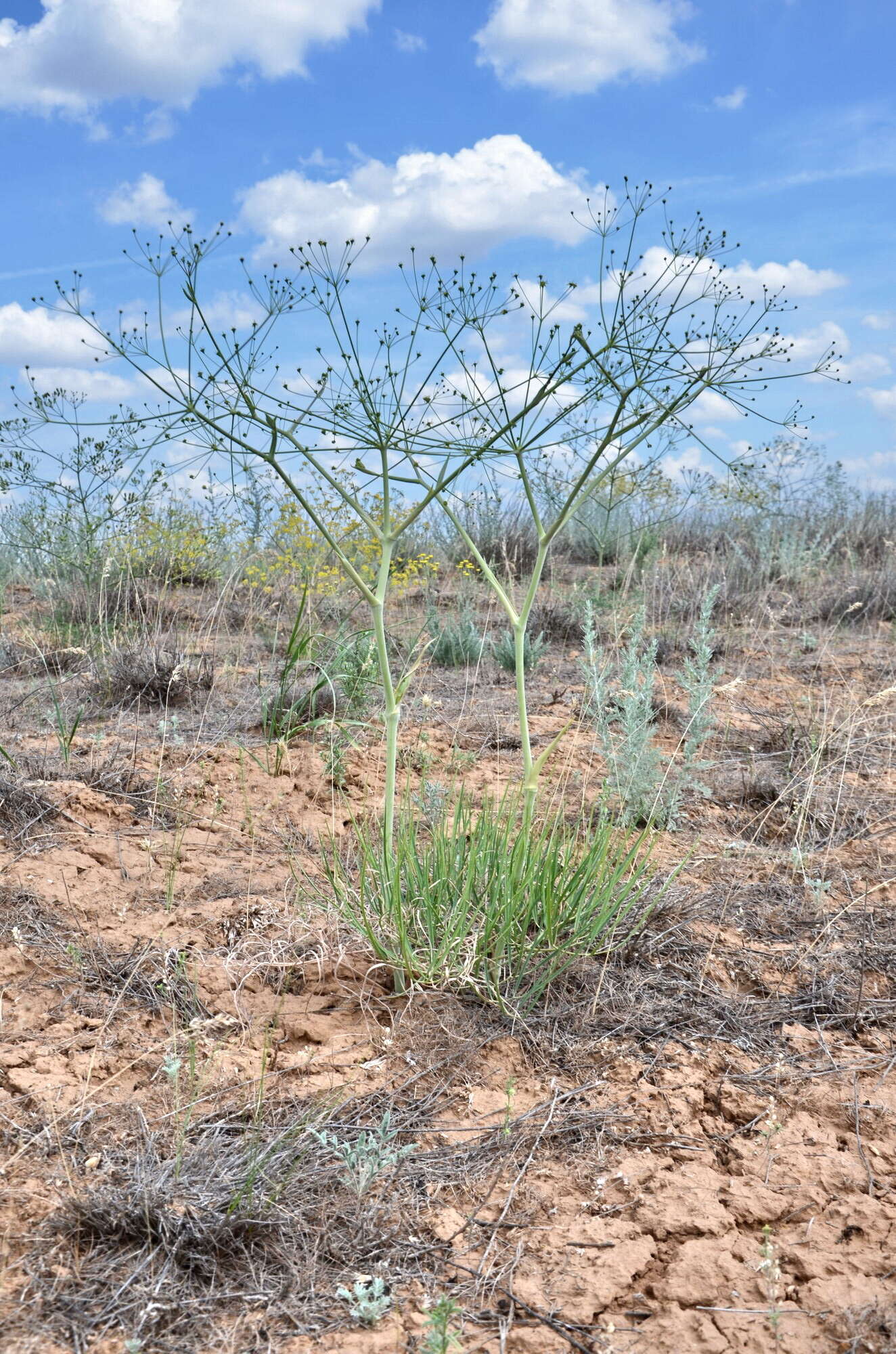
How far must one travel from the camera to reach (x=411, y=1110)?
2.37 metres

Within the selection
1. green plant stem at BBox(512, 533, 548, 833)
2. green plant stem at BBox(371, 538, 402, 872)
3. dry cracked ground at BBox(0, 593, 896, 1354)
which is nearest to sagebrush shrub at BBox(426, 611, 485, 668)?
dry cracked ground at BBox(0, 593, 896, 1354)

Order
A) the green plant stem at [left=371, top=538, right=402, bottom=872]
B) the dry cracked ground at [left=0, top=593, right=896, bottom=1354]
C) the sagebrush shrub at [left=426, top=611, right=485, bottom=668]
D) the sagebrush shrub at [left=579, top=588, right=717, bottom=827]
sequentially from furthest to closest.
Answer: the sagebrush shrub at [left=426, top=611, right=485, bottom=668] → the sagebrush shrub at [left=579, top=588, right=717, bottom=827] → the green plant stem at [left=371, top=538, right=402, bottom=872] → the dry cracked ground at [left=0, top=593, right=896, bottom=1354]

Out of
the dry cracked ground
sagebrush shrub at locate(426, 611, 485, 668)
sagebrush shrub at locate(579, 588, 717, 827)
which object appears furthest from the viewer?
sagebrush shrub at locate(426, 611, 485, 668)

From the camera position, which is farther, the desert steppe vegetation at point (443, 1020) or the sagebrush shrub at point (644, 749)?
the sagebrush shrub at point (644, 749)

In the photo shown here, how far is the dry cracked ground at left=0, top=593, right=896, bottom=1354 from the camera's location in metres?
1.84

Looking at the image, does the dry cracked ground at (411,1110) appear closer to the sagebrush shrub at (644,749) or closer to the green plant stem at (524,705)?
the sagebrush shrub at (644,749)

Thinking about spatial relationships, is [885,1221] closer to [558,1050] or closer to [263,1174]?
[558,1050]

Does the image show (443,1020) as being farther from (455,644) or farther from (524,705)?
(455,644)

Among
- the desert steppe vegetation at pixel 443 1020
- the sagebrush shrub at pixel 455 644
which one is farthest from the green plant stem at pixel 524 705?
the sagebrush shrub at pixel 455 644

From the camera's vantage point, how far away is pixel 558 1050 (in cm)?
263

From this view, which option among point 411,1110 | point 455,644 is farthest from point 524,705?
point 455,644

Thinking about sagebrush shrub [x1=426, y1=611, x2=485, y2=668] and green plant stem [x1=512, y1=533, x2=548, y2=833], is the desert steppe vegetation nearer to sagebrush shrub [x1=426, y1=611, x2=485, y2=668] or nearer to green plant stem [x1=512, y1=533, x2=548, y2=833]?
green plant stem [x1=512, y1=533, x2=548, y2=833]

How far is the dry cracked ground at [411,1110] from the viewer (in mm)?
1839

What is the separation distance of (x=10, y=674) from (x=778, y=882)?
5771 mm
